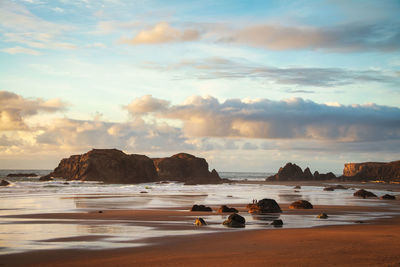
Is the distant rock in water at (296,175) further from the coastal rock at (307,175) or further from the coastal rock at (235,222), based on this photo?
the coastal rock at (235,222)

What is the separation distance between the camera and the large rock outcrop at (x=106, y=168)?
11638cm

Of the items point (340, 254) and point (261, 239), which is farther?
point (261, 239)

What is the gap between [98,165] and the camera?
11831cm

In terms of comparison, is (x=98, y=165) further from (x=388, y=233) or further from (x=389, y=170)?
(x=388, y=233)

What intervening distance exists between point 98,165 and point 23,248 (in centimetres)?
10640

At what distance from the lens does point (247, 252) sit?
45.3 ft

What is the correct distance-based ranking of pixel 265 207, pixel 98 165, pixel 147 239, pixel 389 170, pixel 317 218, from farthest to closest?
pixel 389 170 → pixel 98 165 → pixel 265 207 → pixel 317 218 → pixel 147 239

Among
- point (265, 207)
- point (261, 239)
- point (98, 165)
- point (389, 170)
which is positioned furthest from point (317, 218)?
point (389, 170)

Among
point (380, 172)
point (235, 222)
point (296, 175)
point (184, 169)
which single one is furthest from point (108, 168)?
point (235, 222)

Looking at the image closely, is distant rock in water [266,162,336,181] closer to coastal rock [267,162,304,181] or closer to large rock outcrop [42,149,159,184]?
coastal rock [267,162,304,181]

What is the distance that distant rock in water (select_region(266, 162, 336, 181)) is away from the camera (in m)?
150

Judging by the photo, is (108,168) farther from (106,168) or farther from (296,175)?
(296,175)

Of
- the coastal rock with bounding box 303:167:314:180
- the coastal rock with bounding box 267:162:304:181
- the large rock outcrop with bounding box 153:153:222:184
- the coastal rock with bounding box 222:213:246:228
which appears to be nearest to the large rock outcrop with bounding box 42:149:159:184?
the large rock outcrop with bounding box 153:153:222:184

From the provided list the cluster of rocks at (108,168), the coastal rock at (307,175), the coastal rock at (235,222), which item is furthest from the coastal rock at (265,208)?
the coastal rock at (307,175)
